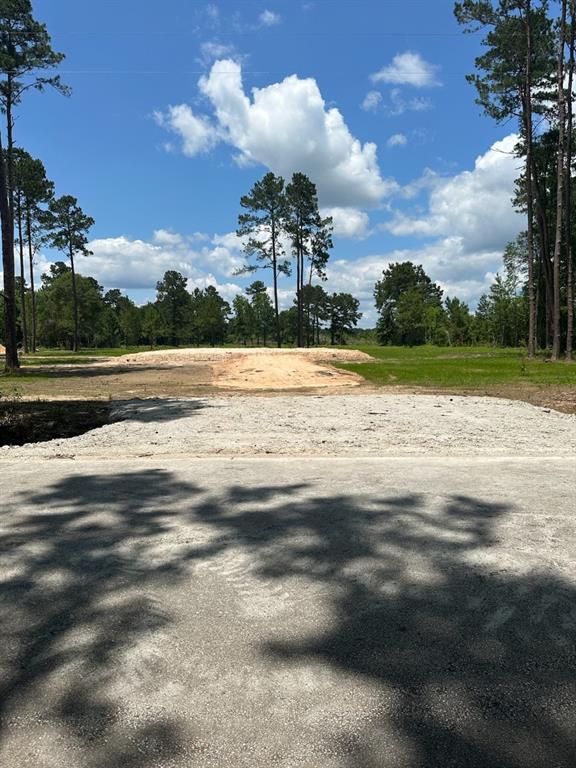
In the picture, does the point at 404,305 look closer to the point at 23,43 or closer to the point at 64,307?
the point at 64,307

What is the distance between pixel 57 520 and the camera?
3.36 meters

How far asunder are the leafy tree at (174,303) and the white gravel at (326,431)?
3162 inches

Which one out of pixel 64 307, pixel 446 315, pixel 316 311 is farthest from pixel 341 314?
pixel 64 307

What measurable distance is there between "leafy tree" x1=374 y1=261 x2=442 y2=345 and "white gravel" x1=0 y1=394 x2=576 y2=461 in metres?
57.7

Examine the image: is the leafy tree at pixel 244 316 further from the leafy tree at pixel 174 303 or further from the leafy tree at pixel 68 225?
the leafy tree at pixel 68 225

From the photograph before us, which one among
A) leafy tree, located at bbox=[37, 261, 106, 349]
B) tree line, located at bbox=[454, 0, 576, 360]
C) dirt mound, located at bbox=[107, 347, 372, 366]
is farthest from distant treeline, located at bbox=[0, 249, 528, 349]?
tree line, located at bbox=[454, 0, 576, 360]

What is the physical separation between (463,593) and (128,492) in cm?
268

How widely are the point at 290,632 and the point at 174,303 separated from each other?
92.6 m

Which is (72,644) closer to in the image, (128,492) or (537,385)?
(128,492)

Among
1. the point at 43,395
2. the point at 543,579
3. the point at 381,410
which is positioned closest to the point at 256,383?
the point at 43,395

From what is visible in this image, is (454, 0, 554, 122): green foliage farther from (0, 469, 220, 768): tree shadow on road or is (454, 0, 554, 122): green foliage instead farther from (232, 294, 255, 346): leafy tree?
(232, 294, 255, 346): leafy tree

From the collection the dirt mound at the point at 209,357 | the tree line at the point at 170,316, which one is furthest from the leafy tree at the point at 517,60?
the tree line at the point at 170,316

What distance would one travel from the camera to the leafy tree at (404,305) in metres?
65.9

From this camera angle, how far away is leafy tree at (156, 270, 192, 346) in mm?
88312
